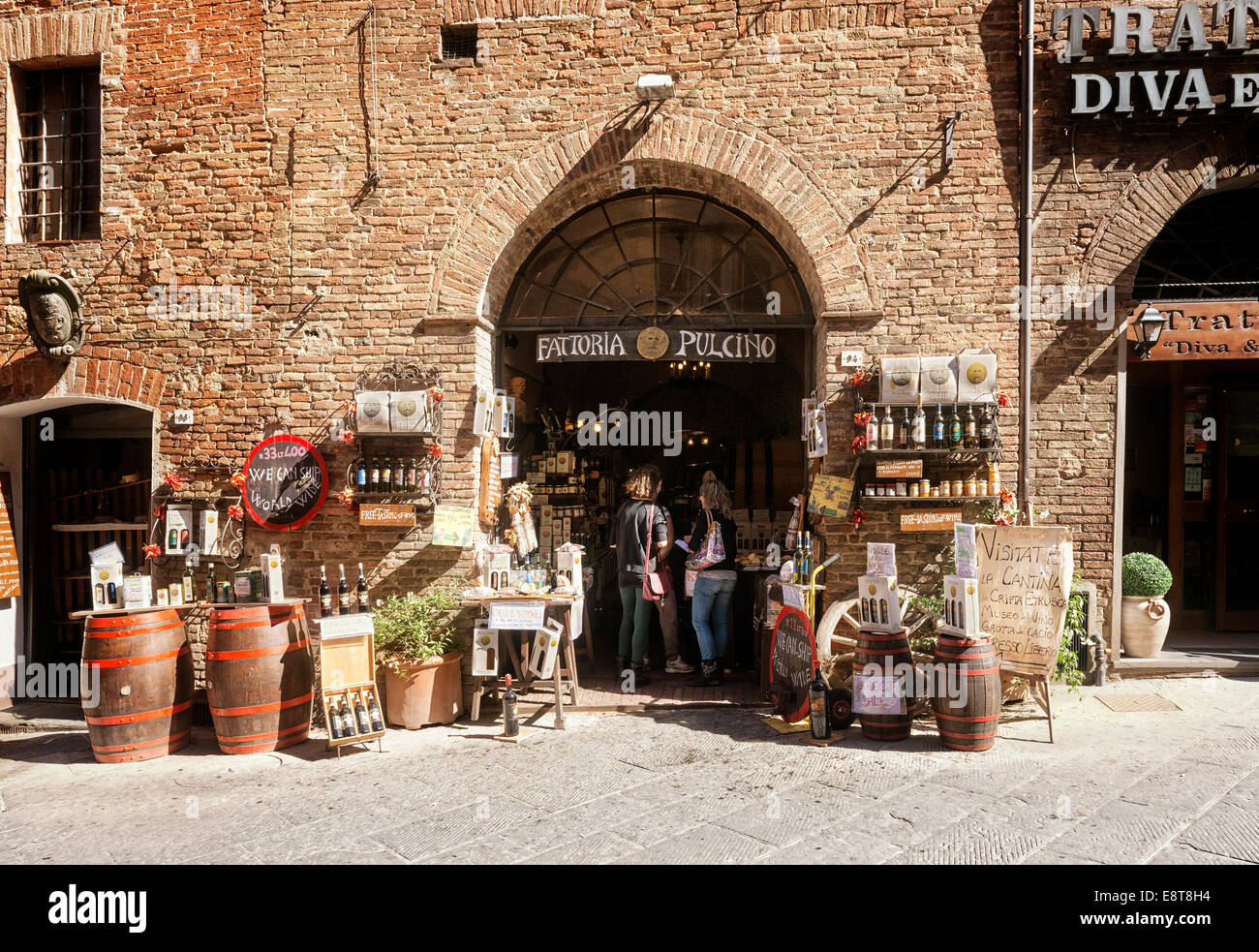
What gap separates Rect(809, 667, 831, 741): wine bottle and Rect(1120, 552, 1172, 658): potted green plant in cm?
306

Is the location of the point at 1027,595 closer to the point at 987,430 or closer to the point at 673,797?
the point at 987,430

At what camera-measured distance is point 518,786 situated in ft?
15.7

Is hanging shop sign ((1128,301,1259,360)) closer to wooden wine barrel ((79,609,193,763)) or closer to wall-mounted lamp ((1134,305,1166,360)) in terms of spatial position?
wall-mounted lamp ((1134,305,1166,360))

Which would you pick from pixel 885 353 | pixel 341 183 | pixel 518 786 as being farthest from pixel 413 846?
pixel 341 183

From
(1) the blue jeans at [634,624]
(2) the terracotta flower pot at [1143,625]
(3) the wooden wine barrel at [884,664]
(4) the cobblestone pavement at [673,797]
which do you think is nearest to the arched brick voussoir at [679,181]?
(3) the wooden wine barrel at [884,664]

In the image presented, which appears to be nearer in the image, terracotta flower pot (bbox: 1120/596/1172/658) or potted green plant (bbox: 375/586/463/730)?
potted green plant (bbox: 375/586/463/730)

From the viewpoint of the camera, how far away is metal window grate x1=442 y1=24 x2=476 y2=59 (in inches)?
262

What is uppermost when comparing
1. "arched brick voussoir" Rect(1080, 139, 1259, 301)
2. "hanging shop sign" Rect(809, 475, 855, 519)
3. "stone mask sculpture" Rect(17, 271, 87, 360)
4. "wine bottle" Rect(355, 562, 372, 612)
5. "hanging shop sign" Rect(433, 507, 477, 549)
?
"arched brick voussoir" Rect(1080, 139, 1259, 301)

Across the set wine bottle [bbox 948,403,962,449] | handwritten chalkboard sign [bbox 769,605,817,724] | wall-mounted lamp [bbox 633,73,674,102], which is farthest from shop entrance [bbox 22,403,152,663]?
wine bottle [bbox 948,403,962,449]

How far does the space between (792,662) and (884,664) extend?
0.74 metres

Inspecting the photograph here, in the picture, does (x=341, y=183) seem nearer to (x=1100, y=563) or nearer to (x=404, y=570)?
(x=404, y=570)

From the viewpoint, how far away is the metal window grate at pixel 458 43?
666 cm

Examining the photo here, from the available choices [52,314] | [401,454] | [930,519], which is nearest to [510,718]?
[401,454]

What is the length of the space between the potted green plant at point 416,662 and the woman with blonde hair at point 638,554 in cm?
169
